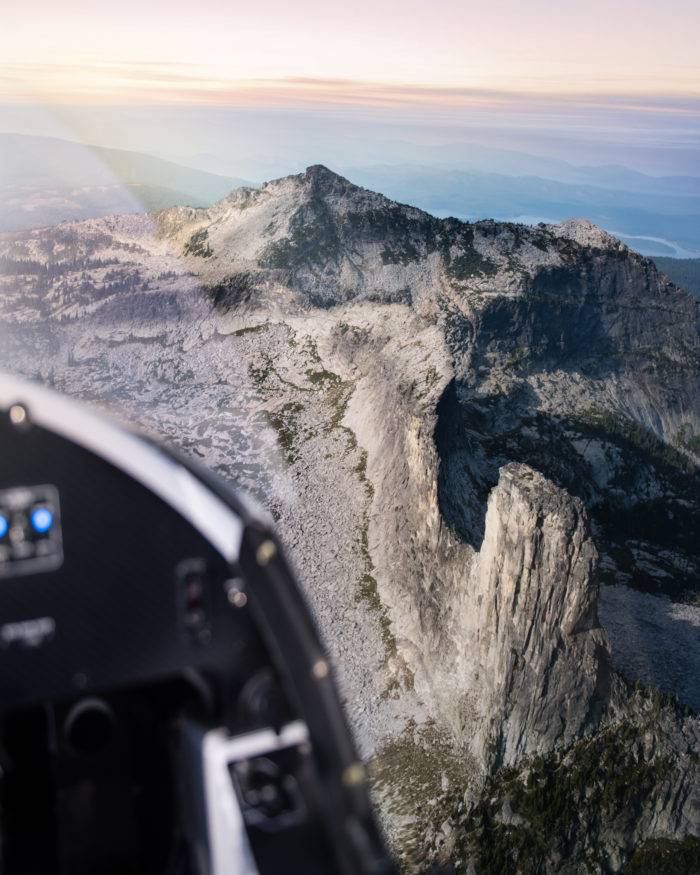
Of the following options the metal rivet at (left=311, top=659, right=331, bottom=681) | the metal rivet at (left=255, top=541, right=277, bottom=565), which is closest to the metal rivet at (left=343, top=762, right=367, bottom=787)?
the metal rivet at (left=311, top=659, right=331, bottom=681)

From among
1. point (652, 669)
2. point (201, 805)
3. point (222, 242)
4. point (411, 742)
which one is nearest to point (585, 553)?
point (411, 742)

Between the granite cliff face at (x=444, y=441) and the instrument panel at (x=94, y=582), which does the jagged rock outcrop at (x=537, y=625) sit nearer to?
the granite cliff face at (x=444, y=441)

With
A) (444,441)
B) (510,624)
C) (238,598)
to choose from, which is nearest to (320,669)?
(238,598)

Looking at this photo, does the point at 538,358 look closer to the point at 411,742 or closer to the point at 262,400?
the point at 262,400

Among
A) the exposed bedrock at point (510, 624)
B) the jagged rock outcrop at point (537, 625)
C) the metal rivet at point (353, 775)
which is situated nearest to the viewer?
the metal rivet at point (353, 775)

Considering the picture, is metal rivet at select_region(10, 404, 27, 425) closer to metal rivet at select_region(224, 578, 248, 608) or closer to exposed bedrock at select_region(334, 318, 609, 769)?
metal rivet at select_region(224, 578, 248, 608)

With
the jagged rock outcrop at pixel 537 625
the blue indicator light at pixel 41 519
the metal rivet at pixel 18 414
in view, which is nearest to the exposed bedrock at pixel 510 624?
the jagged rock outcrop at pixel 537 625
